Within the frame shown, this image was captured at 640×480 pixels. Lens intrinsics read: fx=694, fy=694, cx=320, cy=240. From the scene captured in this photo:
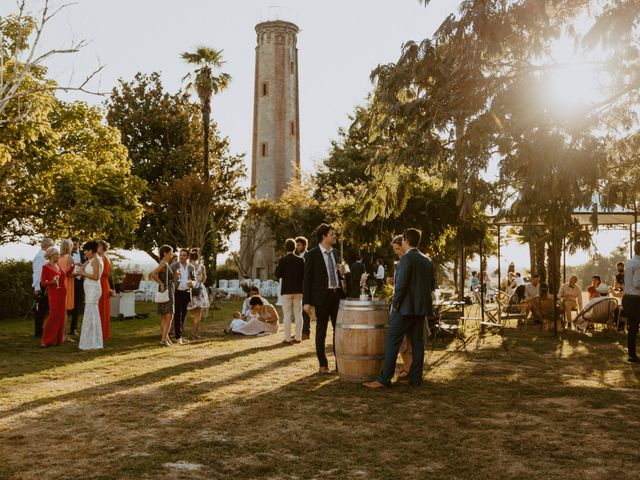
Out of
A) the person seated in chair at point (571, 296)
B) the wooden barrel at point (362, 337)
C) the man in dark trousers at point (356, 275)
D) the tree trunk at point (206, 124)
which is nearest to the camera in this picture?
the wooden barrel at point (362, 337)

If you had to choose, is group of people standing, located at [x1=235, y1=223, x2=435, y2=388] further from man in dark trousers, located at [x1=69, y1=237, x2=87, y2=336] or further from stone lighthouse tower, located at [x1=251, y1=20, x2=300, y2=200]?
stone lighthouse tower, located at [x1=251, y1=20, x2=300, y2=200]

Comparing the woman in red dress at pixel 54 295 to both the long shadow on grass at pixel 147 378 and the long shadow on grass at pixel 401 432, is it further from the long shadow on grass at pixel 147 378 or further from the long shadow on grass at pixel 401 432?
the long shadow on grass at pixel 401 432

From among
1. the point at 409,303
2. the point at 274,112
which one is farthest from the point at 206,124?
the point at 409,303

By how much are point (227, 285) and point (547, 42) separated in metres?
27.1

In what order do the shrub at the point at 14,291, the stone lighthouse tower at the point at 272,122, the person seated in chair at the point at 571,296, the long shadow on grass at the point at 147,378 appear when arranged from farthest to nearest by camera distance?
1. the stone lighthouse tower at the point at 272,122
2. the shrub at the point at 14,291
3. the person seated in chair at the point at 571,296
4. the long shadow on grass at the point at 147,378

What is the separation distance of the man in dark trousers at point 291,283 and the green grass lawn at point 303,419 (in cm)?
215

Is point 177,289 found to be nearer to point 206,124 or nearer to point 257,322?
point 257,322

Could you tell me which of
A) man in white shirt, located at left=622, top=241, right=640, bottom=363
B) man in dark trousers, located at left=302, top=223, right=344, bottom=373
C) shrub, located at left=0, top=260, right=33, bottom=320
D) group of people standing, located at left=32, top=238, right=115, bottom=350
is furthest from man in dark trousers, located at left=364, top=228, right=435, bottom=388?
shrub, located at left=0, top=260, right=33, bottom=320

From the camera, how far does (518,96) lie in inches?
364

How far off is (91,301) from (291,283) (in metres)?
3.61

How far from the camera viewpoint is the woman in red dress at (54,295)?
12.5 m

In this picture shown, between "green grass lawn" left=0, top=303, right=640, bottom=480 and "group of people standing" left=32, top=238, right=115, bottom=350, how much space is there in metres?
1.14

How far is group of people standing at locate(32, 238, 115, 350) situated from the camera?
12.1 metres

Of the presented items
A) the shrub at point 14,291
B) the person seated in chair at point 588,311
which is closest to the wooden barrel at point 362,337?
the person seated in chair at point 588,311
